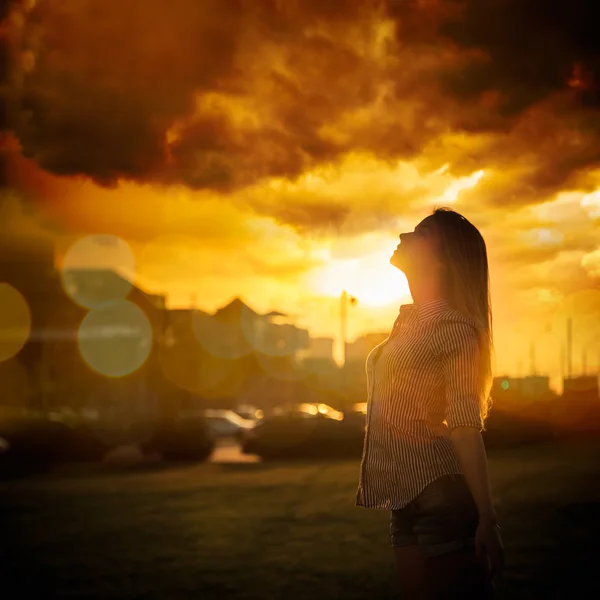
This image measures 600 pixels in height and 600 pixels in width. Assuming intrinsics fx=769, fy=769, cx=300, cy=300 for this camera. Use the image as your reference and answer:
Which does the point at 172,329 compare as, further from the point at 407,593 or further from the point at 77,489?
the point at 407,593

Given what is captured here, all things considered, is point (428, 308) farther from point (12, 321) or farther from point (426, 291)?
point (12, 321)

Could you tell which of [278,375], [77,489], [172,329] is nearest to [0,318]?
[172,329]

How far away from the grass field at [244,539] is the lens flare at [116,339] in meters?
33.6

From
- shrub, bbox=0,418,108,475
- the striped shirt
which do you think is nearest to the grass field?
the striped shirt

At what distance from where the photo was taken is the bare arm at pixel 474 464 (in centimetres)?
258

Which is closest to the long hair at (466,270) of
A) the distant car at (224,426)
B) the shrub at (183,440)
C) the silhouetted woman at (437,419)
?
the silhouetted woman at (437,419)

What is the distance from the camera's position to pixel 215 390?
6731 cm

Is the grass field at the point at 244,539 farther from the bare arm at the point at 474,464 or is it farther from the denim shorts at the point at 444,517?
the bare arm at the point at 474,464

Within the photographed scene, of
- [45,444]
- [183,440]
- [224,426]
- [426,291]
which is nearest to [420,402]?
[426,291]

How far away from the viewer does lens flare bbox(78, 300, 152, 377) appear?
161 feet

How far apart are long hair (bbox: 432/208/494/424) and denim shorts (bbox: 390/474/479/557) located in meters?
0.35

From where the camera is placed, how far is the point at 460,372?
2.77 meters

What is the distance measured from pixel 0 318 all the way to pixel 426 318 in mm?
46834

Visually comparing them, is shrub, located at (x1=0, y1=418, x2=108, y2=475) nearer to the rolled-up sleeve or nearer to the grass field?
the grass field
